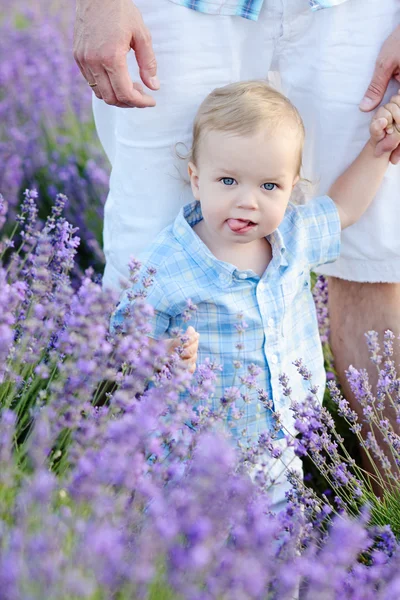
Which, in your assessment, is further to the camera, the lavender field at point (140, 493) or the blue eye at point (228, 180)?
the blue eye at point (228, 180)

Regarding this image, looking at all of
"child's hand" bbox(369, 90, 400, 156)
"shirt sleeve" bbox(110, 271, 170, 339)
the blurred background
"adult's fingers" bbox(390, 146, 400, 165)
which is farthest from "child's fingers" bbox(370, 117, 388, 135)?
the blurred background

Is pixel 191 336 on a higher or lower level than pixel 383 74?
lower

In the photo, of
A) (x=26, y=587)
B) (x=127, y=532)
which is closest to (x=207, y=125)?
(x=127, y=532)

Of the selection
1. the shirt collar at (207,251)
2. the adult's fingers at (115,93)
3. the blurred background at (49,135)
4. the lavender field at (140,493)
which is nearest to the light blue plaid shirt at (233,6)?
the adult's fingers at (115,93)

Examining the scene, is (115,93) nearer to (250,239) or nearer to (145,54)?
(145,54)

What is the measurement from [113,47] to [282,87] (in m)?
0.61

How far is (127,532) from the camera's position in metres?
1.27

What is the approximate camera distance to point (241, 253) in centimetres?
225

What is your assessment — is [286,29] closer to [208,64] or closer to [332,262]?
[208,64]

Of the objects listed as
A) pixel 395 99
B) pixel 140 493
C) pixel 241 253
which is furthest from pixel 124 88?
pixel 140 493

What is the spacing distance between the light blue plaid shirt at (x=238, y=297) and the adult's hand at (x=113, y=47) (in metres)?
0.37

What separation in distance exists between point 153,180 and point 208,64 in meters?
0.35

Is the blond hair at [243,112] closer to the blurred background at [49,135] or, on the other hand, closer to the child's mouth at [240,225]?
the child's mouth at [240,225]

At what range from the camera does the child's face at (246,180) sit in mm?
2059
